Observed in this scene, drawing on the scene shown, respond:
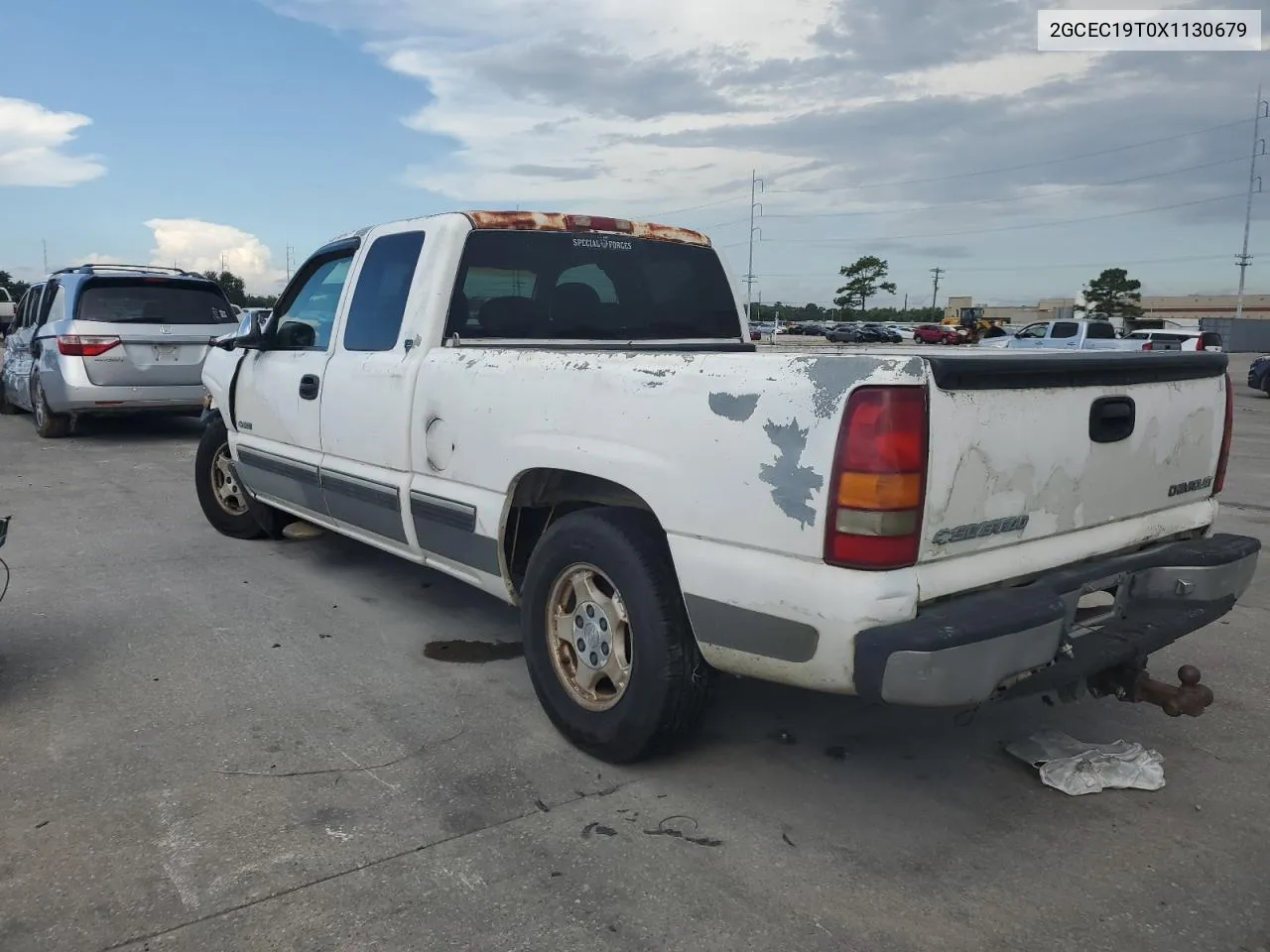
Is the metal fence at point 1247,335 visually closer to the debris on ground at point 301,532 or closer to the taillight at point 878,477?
the debris on ground at point 301,532

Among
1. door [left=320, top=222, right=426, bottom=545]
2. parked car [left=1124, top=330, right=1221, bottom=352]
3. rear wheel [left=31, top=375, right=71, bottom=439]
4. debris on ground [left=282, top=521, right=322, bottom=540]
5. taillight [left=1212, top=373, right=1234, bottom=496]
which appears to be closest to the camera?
taillight [left=1212, top=373, right=1234, bottom=496]

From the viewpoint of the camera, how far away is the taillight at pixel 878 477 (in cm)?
252

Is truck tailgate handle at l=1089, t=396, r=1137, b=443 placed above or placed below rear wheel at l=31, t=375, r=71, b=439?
above

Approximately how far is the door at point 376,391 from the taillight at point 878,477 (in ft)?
7.07

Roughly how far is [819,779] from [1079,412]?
56.5 inches

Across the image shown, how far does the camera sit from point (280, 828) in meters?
2.94

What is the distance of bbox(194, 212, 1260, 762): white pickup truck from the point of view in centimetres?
258

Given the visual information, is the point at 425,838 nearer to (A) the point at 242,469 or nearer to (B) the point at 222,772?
(B) the point at 222,772

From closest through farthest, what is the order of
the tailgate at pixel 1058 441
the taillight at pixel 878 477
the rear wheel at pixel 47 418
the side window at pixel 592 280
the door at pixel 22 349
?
the taillight at pixel 878 477, the tailgate at pixel 1058 441, the side window at pixel 592 280, the rear wheel at pixel 47 418, the door at pixel 22 349

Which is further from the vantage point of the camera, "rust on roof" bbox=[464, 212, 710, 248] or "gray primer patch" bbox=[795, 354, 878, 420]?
"rust on roof" bbox=[464, 212, 710, 248]

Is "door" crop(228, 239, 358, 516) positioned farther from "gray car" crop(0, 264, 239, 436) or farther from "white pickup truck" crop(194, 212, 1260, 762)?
"gray car" crop(0, 264, 239, 436)

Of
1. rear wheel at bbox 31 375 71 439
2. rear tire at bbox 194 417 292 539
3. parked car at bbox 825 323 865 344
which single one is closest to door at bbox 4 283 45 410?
rear wheel at bbox 31 375 71 439

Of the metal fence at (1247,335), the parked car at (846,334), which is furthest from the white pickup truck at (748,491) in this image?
the metal fence at (1247,335)

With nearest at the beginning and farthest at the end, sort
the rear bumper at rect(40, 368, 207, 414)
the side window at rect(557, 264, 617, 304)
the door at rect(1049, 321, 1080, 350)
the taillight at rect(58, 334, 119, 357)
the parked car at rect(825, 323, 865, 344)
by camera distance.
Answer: the side window at rect(557, 264, 617, 304) < the taillight at rect(58, 334, 119, 357) < the rear bumper at rect(40, 368, 207, 414) < the door at rect(1049, 321, 1080, 350) < the parked car at rect(825, 323, 865, 344)
